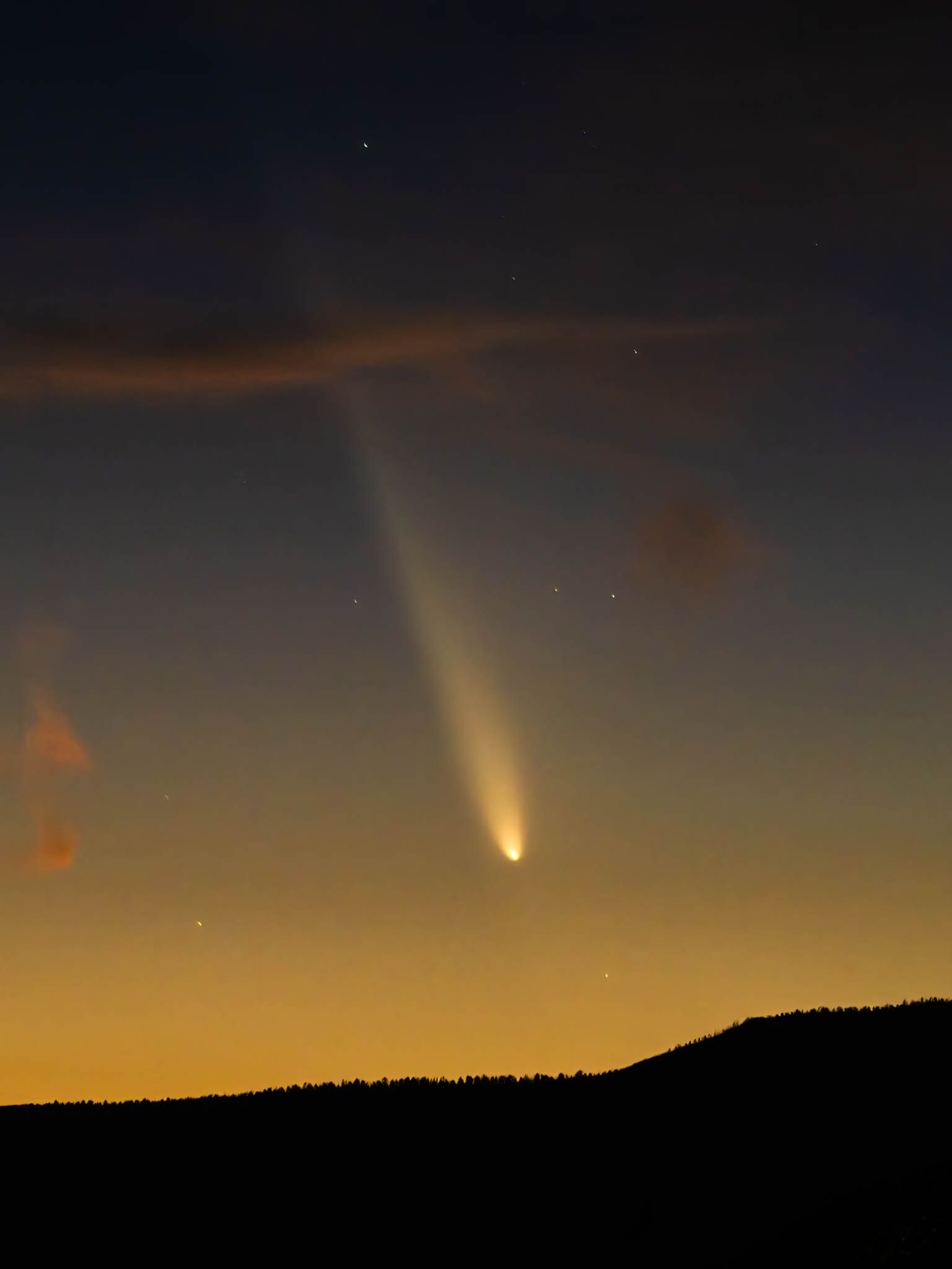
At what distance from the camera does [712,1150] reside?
35781mm

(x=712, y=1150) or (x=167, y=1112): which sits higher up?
(x=167, y=1112)

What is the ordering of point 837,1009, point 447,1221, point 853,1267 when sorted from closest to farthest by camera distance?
point 853,1267, point 447,1221, point 837,1009

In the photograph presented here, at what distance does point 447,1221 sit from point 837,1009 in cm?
1498

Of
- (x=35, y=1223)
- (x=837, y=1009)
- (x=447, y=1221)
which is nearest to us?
(x=447, y=1221)

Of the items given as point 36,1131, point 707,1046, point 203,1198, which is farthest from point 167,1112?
point 707,1046

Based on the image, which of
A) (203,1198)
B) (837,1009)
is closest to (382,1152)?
(203,1198)

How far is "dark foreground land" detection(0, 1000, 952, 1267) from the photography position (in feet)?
101

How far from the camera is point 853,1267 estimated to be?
26.1m

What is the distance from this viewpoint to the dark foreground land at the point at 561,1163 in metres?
30.8

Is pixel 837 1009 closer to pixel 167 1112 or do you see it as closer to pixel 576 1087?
pixel 576 1087

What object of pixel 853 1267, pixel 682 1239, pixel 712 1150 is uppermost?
pixel 712 1150

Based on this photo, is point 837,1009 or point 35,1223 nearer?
point 35,1223

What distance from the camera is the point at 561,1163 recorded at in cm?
3803

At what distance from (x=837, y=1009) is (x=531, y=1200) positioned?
Result: 42.8 ft
